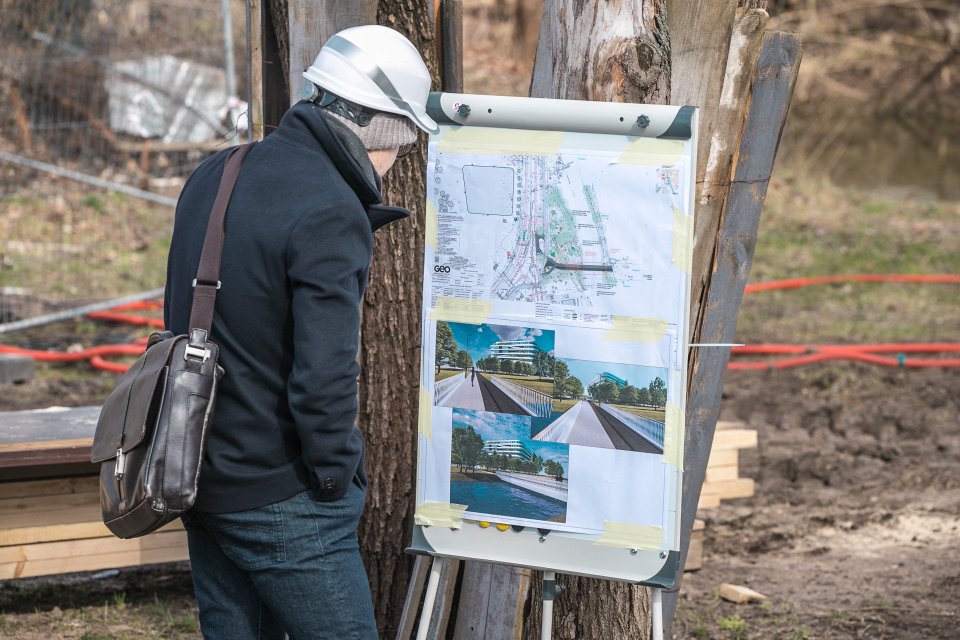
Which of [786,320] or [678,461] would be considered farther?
[786,320]

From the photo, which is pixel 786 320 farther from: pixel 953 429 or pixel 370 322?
pixel 370 322

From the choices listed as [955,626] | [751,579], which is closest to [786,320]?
[751,579]

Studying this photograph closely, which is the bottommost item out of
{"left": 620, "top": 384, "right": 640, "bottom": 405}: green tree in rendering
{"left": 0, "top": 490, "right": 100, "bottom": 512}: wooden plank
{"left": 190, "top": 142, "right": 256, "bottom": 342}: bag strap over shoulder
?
{"left": 0, "top": 490, "right": 100, "bottom": 512}: wooden plank

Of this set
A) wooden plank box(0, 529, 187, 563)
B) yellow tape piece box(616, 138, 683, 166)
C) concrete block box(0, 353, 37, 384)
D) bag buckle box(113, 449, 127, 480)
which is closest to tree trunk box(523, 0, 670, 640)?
yellow tape piece box(616, 138, 683, 166)

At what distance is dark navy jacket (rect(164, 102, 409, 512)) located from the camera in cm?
221

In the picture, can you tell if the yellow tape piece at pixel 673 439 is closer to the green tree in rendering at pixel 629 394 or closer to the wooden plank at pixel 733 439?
the green tree in rendering at pixel 629 394

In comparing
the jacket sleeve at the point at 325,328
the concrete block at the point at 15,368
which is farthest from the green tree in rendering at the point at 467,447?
the concrete block at the point at 15,368

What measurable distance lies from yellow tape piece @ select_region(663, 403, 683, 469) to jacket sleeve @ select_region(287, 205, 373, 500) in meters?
0.84

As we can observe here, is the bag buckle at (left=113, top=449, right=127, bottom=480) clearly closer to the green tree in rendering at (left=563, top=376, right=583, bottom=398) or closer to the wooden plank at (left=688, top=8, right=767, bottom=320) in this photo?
the green tree in rendering at (left=563, top=376, right=583, bottom=398)

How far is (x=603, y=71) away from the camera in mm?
2893

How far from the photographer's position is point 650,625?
127 inches

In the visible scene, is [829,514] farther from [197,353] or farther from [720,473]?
[197,353]

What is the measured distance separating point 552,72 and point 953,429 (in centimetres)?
480

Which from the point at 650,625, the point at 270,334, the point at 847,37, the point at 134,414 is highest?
the point at 847,37
